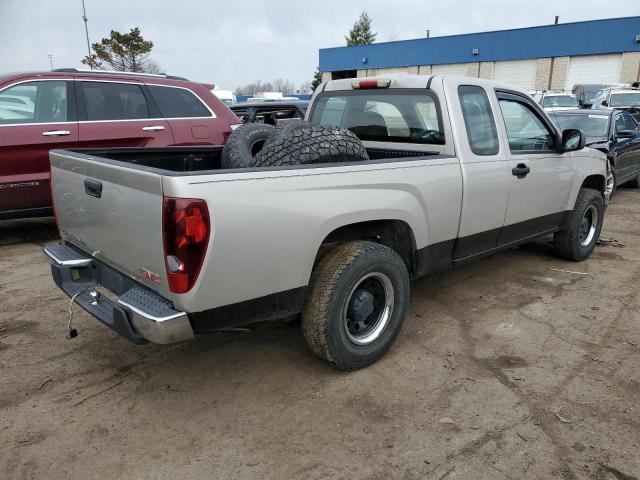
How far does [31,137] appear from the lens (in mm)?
5434

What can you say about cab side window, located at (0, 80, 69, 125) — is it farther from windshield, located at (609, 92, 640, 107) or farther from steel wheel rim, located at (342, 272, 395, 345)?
windshield, located at (609, 92, 640, 107)

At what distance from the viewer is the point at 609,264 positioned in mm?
5395

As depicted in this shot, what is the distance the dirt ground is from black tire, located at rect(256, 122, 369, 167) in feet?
4.25

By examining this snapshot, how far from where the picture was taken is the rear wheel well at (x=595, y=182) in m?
5.25

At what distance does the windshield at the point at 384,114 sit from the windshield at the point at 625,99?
15.3 metres

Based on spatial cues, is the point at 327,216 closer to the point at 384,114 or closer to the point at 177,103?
the point at 384,114

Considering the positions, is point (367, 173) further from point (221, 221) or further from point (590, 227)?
point (590, 227)

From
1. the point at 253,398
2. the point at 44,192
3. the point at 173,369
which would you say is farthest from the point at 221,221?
the point at 44,192

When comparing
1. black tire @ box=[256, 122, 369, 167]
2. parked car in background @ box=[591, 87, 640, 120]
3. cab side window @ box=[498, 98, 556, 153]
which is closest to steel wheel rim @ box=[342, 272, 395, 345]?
black tire @ box=[256, 122, 369, 167]

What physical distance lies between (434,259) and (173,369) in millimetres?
1896

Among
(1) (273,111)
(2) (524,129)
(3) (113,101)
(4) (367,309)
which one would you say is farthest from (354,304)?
(1) (273,111)

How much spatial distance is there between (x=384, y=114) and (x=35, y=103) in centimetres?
394

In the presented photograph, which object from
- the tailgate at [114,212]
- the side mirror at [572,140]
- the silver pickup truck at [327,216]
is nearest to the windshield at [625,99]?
the silver pickup truck at [327,216]

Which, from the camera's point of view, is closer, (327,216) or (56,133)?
(327,216)
